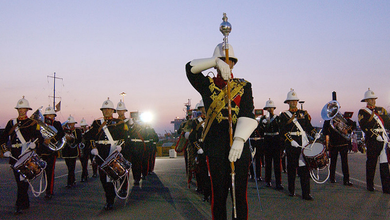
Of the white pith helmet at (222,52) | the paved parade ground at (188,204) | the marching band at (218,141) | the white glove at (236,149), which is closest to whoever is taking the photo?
the white glove at (236,149)

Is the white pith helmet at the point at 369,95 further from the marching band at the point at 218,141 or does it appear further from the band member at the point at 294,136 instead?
the band member at the point at 294,136

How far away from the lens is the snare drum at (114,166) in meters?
6.78

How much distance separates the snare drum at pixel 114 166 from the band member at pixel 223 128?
3.52 m

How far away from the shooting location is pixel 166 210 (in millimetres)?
6793

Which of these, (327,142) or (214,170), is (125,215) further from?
(327,142)

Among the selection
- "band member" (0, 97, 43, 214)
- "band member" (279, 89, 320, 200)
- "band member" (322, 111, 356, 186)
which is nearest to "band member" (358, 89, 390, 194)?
"band member" (322, 111, 356, 186)

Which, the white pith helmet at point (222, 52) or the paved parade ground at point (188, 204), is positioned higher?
the white pith helmet at point (222, 52)

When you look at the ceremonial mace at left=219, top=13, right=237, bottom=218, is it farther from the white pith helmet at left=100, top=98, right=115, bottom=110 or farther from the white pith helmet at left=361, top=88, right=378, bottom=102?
the white pith helmet at left=361, top=88, right=378, bottom=102

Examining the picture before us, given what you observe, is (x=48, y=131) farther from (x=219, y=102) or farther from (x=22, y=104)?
(x=219, y=102)

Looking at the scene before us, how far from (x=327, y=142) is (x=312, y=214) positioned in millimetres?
5056

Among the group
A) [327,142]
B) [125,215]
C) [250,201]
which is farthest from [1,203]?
[327,142]

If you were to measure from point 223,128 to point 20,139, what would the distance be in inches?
213

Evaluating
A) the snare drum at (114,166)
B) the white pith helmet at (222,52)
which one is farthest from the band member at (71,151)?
the white pith helmet at (222,52)

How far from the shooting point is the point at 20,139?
725cm
